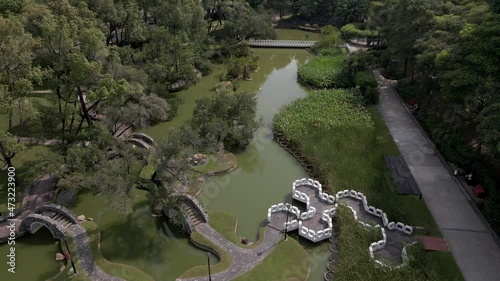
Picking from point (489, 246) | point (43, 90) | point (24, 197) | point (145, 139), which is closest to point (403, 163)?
point (489, 246)

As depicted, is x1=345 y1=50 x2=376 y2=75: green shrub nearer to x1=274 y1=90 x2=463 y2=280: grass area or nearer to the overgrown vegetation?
x1=274 y1=90 x2=463 y2=280: grass area

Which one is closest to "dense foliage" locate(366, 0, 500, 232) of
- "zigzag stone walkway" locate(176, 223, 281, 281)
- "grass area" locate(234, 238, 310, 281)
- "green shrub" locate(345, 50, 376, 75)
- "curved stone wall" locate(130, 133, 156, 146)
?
"green shrub" locate(345, 50, 376, 75)

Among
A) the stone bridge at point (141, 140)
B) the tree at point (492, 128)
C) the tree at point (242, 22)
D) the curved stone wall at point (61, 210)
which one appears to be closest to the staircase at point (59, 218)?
the curved stone wall at point (61, 210)

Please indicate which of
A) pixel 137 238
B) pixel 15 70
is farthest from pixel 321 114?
pixel 15 70

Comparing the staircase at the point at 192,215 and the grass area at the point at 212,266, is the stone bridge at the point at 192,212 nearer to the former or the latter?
the staircase at the point at 192,215

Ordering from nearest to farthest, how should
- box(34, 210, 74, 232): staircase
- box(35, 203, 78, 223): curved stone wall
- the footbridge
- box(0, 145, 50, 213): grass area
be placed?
the footbridge, box(34, 210, 74, 232): staircase, box(35, 203, 78, 223): curved stone wall, box(0, 145, 50, 213): grass area

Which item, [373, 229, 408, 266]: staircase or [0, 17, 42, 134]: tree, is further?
[0, 17, 42, 134]: tree
